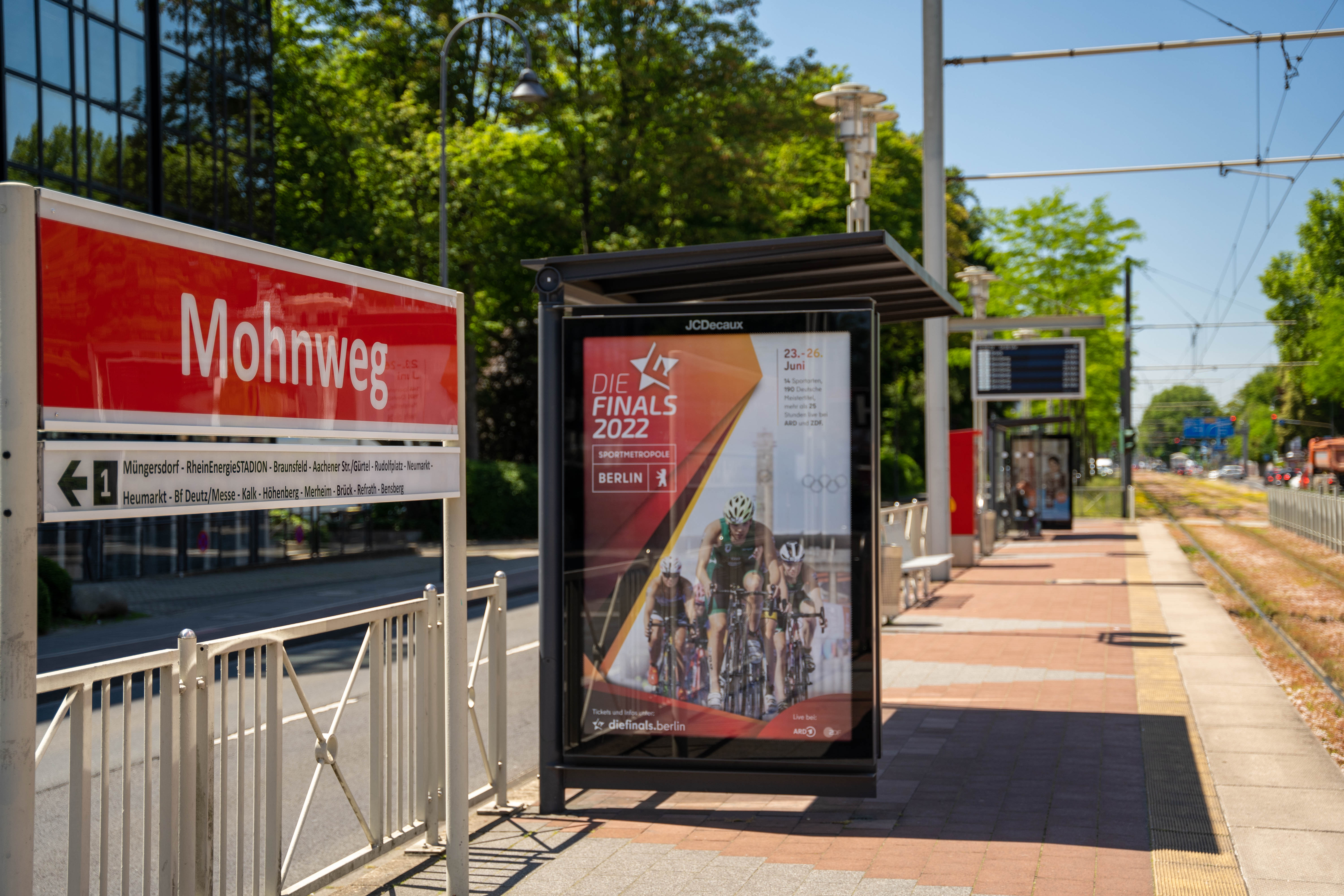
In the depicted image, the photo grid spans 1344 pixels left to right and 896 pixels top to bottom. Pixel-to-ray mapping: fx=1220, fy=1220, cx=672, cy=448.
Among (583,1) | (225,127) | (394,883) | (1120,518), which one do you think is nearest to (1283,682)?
(394,883)

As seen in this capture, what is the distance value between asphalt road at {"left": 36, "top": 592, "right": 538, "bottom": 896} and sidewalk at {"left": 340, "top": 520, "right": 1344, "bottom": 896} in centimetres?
86

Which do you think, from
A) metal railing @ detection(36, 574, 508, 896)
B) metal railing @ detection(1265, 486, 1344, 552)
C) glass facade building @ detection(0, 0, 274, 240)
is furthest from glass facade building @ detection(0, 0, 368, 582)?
metal railing @ detection(1265, 486, 1344, 552)

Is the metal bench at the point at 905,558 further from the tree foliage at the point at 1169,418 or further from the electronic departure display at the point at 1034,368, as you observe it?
the tree foliage at the point at 1169,418

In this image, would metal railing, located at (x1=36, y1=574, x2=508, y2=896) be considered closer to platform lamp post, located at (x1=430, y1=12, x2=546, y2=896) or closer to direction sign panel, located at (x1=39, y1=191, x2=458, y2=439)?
platform lamp post, located at (x1=430, y1=12, x2=546, y2=896)

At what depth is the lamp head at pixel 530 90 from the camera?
19.3m

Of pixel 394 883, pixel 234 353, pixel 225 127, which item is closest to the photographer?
pixel 234 353

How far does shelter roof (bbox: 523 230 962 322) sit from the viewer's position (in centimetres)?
580

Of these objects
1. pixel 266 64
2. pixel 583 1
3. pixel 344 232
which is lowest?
pixel 344 232

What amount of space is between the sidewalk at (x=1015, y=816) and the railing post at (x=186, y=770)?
1.10 m

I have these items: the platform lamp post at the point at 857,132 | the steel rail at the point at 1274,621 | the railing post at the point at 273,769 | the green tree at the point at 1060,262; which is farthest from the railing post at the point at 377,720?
the green tree at the point at 1060,262

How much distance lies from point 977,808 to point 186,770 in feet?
Result: 12.3

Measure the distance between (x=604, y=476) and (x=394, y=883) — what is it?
6.86ft

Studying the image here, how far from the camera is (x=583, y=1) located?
30953 mm

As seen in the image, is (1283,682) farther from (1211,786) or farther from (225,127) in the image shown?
(225,127)
